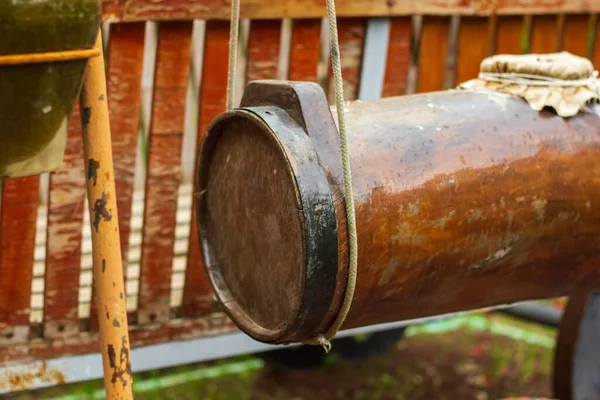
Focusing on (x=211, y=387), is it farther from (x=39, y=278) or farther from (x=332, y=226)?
(x=332, y=226)

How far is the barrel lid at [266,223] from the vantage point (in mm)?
1512

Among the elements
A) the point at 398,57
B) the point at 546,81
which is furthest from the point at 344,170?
the point at 398,57

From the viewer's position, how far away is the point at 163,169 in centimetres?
233

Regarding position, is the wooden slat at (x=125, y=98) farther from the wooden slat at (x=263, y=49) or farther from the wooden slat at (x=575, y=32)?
the wooden slat at (x=575, y=32)

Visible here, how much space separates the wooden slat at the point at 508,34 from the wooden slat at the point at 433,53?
21cm

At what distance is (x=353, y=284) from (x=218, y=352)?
1.07m

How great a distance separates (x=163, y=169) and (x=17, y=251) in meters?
0.44

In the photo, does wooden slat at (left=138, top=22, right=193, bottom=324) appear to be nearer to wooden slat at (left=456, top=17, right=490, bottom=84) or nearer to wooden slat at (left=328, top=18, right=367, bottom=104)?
wooden slat at (left=328, top=18, right=367, bottom=104)

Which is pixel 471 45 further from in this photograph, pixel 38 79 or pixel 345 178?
pixel 38 79

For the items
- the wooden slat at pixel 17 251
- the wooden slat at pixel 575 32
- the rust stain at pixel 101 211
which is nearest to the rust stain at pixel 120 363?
the rust stain at pixel 101 211

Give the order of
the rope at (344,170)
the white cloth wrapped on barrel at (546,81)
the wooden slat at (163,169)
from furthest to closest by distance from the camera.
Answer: the wooden slat at (163,169) → the white cloth wrapped on barrel at (546,81) → the rope at (344,170)

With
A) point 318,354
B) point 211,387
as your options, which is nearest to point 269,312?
point 318,354

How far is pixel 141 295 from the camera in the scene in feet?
7.88

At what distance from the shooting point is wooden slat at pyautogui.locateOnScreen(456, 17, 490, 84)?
2.67m
